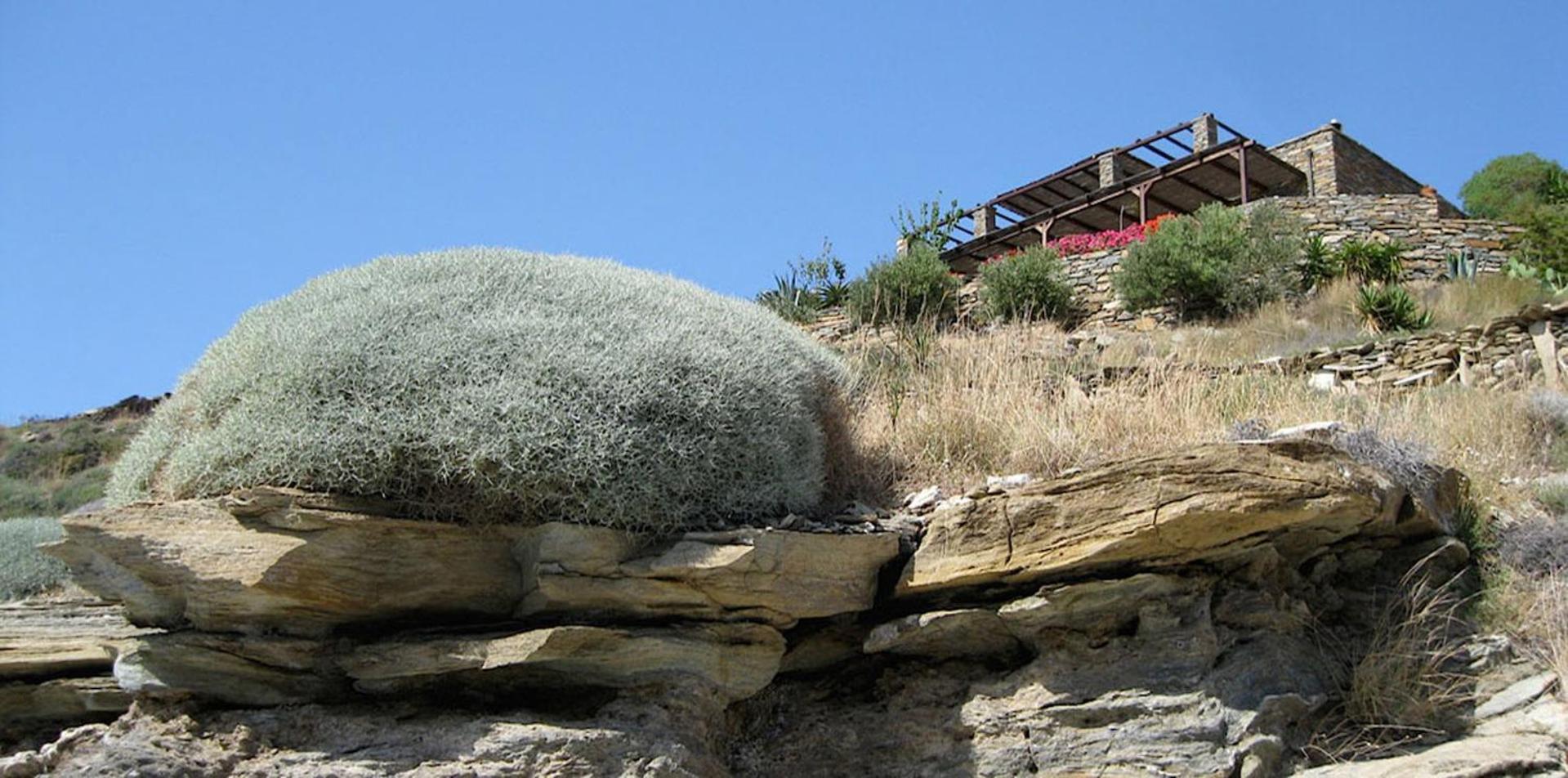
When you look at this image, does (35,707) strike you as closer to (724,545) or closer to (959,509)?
(724,545)

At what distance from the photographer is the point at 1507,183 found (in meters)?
34.2

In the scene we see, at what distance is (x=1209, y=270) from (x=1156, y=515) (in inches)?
519

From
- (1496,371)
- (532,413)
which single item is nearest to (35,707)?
(532,413)

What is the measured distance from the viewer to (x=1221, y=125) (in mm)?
28094

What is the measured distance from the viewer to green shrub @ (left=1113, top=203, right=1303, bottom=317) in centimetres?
1753

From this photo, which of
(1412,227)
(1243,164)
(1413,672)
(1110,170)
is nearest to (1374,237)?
(1412,227)

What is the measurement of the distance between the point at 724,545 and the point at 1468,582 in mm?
3569

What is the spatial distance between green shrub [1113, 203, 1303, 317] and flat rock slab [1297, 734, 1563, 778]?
12935mm

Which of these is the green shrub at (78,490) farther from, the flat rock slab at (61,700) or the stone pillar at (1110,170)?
the stone pillar at (1110,170)

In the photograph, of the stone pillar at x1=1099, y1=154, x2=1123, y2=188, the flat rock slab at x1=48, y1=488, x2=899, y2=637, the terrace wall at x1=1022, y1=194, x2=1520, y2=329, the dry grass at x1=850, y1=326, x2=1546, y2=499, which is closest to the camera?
the flat rock slab at x1=48, y1=488, x2=899, y2=637

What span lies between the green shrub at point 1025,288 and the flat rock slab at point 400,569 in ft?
41.0

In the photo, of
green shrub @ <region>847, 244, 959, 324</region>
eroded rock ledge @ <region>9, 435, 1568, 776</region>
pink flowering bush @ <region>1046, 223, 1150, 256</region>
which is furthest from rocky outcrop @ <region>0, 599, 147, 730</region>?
pink flowering bush @ <region>1046, 223, 1150, 256</region>

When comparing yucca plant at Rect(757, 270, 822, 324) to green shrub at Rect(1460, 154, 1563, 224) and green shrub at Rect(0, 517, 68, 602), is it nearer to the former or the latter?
green shrub at Rect(0, 517, 68, 602)

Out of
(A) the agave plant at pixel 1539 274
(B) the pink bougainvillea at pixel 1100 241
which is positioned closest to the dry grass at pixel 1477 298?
(A) the agave plant at pixel 1539 274
